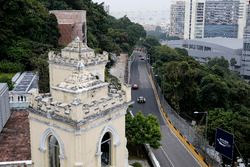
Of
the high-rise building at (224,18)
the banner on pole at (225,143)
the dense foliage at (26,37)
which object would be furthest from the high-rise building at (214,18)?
the banner on pole at (225,143)

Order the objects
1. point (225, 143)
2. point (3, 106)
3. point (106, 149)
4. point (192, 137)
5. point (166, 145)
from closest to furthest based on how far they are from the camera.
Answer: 1. point (106, 149)
2. point (3, 106)
3. point (225, 143)
4. point (166, 145)
5. point (192, 137)

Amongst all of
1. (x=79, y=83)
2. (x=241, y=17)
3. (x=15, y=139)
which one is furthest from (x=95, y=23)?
(x=241, y=17)

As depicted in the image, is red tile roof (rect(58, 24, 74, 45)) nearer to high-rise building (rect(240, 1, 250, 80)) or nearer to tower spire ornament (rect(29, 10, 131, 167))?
tower spire ornament (rect(29, 10, 131, 167))

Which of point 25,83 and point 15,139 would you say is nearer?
point 15,139

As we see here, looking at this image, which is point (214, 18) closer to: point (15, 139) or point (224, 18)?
point (224, 18)

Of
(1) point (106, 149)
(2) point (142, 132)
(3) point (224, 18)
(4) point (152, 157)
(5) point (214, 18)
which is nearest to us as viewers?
(1) point (106, 149)

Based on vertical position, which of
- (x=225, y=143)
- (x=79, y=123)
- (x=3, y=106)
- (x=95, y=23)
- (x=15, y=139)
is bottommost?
(x=225, y=143)

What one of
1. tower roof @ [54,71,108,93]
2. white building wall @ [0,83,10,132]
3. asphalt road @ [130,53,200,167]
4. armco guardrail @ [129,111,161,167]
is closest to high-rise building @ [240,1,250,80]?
asphalt road @ [130,53,200,167]
